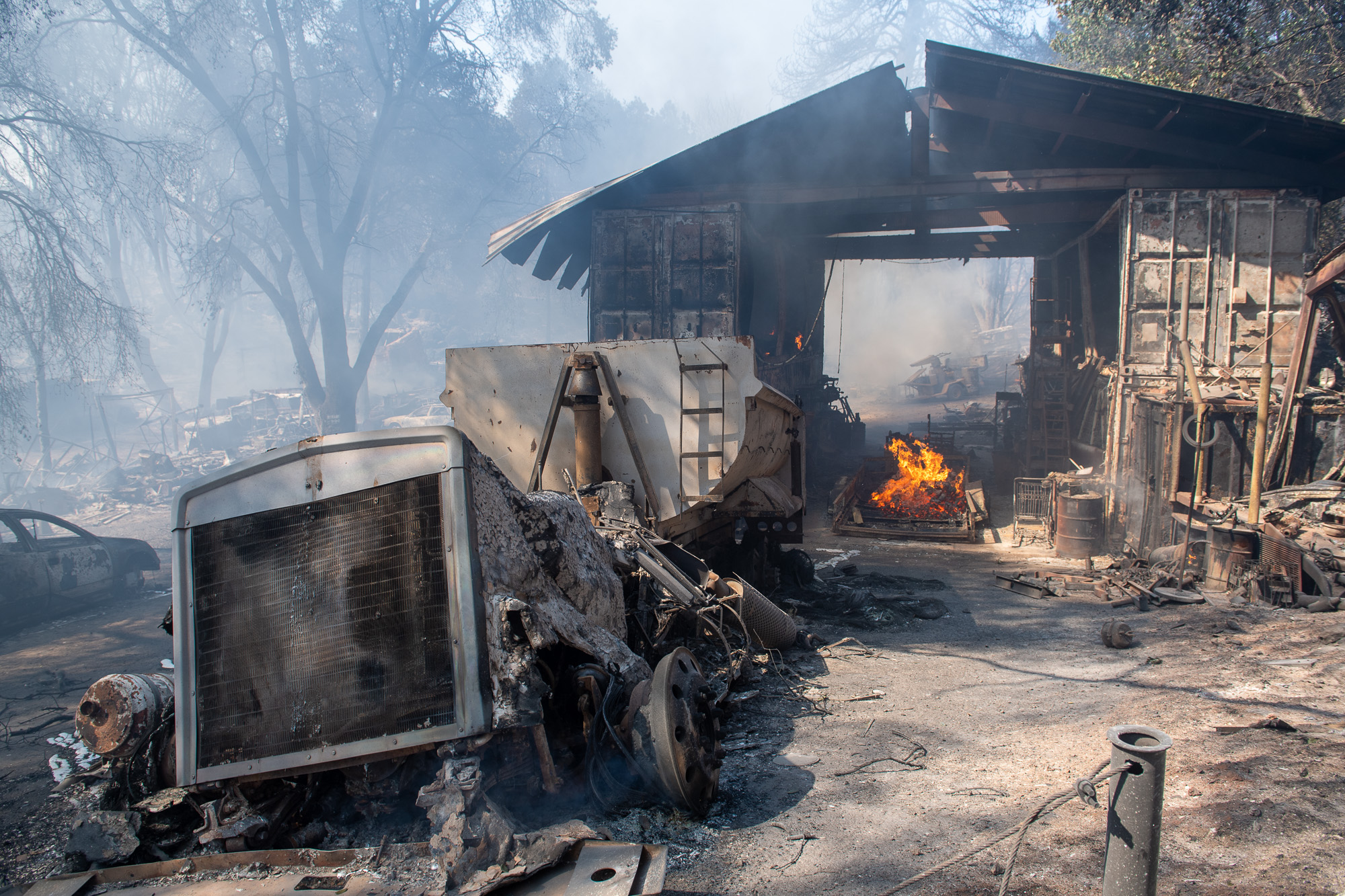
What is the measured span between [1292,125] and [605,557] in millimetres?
11995

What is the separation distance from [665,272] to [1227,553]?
9.19m

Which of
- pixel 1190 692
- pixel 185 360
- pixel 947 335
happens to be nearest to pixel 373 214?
pixel 1190 692

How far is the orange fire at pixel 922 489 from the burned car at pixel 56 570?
12.6 meters

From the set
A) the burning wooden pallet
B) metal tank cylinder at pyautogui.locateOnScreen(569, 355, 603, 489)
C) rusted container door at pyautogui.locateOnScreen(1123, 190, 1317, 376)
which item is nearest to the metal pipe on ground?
metal tank cylinder at pyautogui.locateOnScreen(569, 355, 603, 489)

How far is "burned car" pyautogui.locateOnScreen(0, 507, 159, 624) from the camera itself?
9562mm

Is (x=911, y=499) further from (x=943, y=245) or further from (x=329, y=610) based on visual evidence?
(x=329, y=610)

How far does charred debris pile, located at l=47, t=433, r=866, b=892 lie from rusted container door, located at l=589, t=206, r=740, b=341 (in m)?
9.93

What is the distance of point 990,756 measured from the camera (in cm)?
402

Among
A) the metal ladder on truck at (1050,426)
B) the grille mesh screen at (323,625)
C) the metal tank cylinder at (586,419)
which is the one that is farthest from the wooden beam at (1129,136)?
the grille mesh screen at (323,625)

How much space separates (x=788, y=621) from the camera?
6227 millimetres

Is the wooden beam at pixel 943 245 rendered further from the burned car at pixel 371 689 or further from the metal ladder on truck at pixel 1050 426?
the burned car at pixel 371 689

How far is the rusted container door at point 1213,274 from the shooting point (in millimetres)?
11125

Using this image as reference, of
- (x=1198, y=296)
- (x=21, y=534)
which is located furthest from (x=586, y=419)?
(x=1198, y=296)

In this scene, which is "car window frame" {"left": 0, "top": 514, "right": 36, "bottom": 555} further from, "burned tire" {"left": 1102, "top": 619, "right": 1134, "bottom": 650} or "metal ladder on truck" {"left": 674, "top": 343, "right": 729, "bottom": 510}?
"burned tire" {"left": 1102, "top": 619, "right": 1134, "bottom": 650}
